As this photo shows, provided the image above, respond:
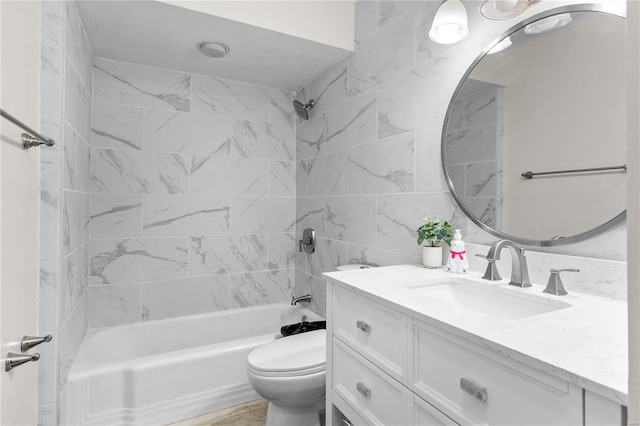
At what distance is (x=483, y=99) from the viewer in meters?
1.39

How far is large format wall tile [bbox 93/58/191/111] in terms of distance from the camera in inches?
91.4

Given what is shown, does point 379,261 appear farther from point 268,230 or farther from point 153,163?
point 153,163

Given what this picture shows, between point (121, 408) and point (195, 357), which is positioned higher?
point (195, 357)

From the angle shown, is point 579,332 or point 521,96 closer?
point 579,332

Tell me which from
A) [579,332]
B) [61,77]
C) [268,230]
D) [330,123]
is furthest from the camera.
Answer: [268,230]

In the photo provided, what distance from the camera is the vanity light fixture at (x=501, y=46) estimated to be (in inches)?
51.1

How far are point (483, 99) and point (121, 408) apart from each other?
233cm

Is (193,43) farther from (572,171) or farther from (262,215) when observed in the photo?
(572,171)

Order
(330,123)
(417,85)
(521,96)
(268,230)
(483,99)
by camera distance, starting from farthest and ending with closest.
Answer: (268,230) → (330,123) → (417,85) → (483,99) → (521,96)

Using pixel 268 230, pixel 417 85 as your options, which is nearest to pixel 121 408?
pixel 268 230

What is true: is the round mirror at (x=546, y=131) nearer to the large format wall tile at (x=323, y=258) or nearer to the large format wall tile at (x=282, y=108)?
the large format wall tile at (x=323, y=258)

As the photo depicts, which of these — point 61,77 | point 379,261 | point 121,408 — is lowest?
point 121,408

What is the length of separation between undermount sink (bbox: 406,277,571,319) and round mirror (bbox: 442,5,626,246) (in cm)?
22

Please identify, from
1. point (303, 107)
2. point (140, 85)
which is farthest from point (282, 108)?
point (140, 85)
